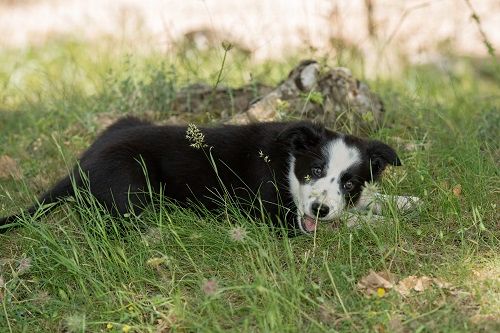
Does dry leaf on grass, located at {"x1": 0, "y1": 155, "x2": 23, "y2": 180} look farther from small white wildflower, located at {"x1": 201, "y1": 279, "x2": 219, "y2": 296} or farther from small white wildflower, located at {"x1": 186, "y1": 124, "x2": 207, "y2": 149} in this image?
small white wildflower, located at {"x1": 201, "y1": 279, "x2": 219, "y2": 296}

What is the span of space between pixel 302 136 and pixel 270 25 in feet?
10.4

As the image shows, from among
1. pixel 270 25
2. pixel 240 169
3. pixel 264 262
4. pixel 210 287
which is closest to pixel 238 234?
pixel 264 262

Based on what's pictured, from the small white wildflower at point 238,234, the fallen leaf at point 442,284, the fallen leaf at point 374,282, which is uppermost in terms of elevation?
the small white wildflower at point 238,234

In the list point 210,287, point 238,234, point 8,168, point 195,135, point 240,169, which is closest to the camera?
point 210,287

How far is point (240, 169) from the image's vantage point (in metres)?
3.97

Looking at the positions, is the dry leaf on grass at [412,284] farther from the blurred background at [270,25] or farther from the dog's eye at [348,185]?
the blurred background at [270,25]

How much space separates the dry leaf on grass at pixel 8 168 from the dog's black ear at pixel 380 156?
2196 mm

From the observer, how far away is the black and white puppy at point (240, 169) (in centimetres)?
366

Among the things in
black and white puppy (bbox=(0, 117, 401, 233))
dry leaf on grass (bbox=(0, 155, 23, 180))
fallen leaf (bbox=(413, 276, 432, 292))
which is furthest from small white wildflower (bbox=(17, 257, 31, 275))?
fallen leaf (bbox=(413, 276, 432, 292))

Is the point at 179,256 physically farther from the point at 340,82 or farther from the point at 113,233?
the point at 340,82

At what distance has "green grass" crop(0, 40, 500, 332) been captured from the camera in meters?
2.85

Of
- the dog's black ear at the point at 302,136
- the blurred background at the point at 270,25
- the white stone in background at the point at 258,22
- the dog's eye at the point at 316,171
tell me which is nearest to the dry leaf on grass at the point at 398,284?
the dog's eye at the point at 316,171

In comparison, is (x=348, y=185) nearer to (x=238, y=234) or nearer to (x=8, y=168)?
(x=238, y=234)

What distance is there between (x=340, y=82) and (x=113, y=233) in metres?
2.06
